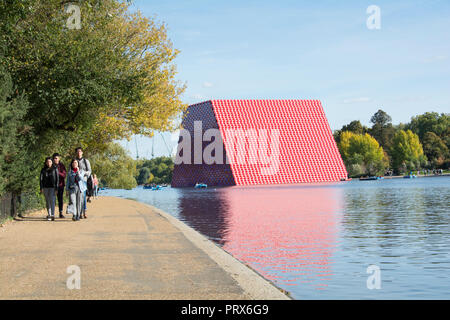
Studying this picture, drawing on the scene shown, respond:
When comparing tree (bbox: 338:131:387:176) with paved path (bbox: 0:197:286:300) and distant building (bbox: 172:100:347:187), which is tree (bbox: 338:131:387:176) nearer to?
distant building (bbox: 172:100:347:187)

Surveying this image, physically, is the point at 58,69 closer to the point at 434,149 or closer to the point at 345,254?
the point at 345,254

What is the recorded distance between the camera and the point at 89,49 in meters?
18.3

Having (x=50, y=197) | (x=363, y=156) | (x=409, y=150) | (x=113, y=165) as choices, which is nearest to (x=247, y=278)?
(x=50, y=197)

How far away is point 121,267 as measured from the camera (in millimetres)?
8344

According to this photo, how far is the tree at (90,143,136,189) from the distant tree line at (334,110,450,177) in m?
90.1

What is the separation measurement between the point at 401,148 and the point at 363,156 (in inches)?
391

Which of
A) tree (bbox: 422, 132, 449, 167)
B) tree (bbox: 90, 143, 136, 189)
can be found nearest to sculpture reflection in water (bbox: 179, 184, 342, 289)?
tree (bbox: 90, 143, 136, 189)

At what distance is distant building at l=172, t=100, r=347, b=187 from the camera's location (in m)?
115

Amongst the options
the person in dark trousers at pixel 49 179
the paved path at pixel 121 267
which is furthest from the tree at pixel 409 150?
the paved path at pixel 121 267

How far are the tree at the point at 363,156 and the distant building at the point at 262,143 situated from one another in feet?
47.9

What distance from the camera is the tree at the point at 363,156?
451ft
